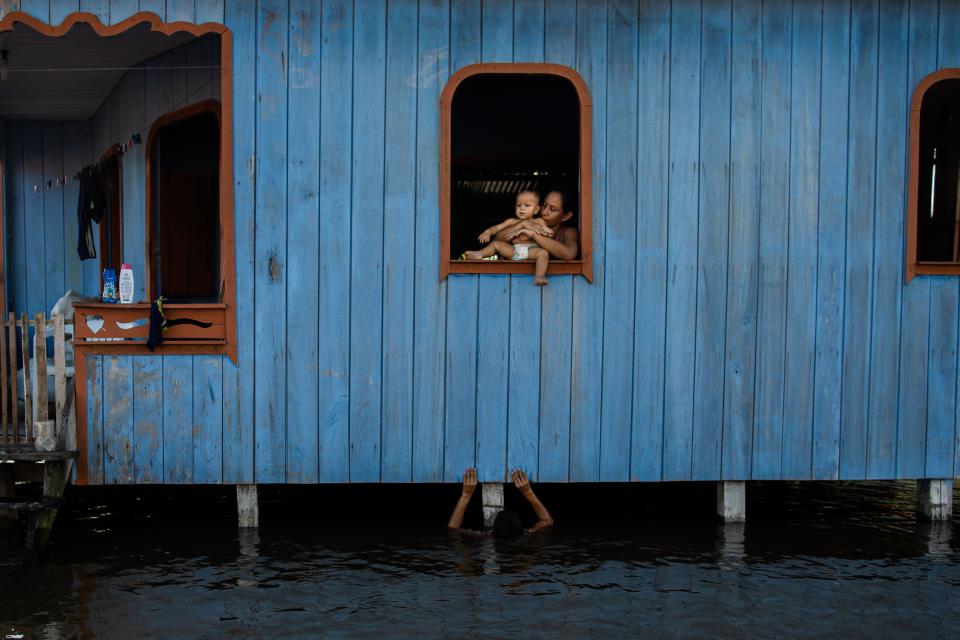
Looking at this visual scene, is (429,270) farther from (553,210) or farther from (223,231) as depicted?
(223,231)

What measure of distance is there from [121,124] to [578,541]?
621 centimetres

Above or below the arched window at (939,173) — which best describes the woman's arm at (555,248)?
below

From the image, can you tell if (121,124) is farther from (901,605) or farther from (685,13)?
(901,605)

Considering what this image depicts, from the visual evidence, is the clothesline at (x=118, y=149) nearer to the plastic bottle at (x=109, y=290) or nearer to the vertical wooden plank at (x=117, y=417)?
the plastic bottle at (x=109, y=290)

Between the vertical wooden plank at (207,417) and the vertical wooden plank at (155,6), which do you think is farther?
the vertical wooden plank at (207,417)

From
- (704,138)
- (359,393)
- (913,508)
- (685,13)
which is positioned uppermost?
(685,13)

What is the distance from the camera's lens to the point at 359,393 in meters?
6.58

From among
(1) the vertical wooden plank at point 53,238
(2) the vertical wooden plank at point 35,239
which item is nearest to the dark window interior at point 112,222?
(1) the vertical wooden plank at point 53,238

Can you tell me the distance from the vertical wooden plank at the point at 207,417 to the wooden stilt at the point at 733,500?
3820mm

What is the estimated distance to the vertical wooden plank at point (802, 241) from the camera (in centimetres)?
672

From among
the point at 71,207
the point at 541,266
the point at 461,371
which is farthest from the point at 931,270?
the point at 71,207

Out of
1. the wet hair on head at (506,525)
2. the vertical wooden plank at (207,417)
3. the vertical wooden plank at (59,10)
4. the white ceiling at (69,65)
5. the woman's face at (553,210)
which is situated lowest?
the wet hair on head at (506,525)

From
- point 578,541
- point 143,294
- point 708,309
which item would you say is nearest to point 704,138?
point 708,309

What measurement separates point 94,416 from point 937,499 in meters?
6.40
